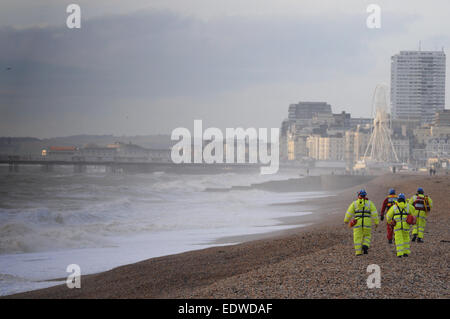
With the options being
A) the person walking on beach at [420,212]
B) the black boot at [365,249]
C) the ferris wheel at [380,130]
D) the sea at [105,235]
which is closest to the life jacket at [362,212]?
the black boot at [365,249]

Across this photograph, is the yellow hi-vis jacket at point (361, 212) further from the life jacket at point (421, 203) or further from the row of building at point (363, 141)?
the row of building at point (363, 141)

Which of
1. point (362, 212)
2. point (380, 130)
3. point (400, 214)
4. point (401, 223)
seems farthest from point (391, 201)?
point (380, 130)

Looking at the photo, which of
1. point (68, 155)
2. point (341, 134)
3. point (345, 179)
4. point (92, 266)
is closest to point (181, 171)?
point (341, 134)

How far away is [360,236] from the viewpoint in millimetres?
12461

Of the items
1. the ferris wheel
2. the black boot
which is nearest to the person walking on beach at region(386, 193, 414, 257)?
the black boot

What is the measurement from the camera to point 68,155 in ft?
634

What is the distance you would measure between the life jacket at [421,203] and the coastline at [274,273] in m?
0.89

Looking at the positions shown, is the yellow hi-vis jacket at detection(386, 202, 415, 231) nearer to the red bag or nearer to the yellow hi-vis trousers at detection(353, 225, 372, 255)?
the red bag

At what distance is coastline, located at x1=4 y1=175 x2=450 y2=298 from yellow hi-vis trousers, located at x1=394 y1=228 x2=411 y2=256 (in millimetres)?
224

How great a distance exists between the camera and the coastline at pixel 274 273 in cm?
991

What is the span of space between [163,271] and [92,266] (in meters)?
3.25

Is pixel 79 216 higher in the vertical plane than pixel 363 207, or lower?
lower

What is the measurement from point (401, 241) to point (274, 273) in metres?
3.00
